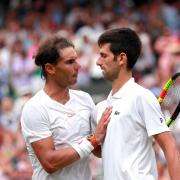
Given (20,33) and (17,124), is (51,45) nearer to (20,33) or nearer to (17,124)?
(17,124)

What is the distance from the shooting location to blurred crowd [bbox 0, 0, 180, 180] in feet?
43.0

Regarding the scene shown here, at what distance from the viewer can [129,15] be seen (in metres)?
16.1

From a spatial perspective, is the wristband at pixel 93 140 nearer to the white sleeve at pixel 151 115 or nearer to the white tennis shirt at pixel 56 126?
the white tennis shirt at pixel 56 126

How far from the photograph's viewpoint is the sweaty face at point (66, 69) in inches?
260

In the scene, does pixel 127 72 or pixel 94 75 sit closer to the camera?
pixel 127 72

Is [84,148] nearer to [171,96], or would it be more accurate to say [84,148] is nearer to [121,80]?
[121,80]

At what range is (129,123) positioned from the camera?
6066mm

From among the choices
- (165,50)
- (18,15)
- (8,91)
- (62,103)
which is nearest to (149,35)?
(165,50)

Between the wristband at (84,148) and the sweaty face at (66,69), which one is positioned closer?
the wristband at (84,148)

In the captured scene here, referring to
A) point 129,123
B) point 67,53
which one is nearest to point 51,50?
point 67,53

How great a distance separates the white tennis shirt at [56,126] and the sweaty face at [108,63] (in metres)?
0.54

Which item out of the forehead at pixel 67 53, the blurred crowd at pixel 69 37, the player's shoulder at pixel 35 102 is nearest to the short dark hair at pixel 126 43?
the forehead at pixel 67 53

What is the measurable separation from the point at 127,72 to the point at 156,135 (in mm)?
584

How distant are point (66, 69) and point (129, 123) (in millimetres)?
832
